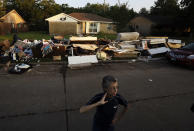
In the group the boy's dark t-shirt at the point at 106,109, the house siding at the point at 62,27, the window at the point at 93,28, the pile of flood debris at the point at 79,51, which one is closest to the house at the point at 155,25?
the window at the point at 93,28

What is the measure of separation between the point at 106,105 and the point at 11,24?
3730 centimetres

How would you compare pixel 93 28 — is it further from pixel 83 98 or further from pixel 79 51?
pixel 83 98

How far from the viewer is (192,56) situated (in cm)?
884

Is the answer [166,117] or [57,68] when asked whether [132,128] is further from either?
[57,68]

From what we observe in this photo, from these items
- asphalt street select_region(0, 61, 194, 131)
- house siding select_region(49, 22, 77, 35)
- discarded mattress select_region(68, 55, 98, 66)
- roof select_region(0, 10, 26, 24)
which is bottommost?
asphalt street select_region(0, 61, 194, 131)

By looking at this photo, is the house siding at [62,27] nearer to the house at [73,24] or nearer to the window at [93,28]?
the house at [73,24]

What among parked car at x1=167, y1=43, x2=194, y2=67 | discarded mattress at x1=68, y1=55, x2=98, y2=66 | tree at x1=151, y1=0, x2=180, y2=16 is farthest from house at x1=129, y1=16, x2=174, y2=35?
discarded mattress at x1=68, y1=55, x2=98, y2=66

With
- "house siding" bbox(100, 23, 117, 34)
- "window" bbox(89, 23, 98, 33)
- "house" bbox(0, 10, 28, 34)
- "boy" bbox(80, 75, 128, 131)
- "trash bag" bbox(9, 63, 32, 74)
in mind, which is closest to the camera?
"boy" bbox(80, 75, 128, 131)

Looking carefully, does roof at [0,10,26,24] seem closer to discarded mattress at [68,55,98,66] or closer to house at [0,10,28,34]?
house at [0,10,28,34]

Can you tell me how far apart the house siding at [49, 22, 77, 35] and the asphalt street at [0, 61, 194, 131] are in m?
24.1

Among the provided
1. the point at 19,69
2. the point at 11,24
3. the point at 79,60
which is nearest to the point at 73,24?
the point at 11,24

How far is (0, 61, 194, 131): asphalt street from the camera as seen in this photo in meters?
3.87

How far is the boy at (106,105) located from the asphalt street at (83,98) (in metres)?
1.36

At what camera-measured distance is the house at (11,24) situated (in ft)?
102
